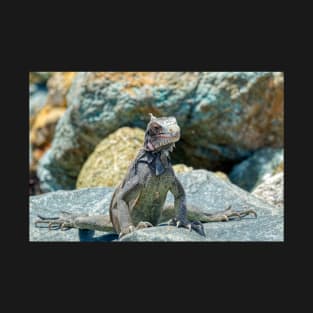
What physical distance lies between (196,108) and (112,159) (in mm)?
2403

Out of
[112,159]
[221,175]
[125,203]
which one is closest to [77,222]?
[125,203]

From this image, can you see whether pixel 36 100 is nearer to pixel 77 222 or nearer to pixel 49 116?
pixel 49 116

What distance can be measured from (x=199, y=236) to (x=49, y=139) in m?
12.2

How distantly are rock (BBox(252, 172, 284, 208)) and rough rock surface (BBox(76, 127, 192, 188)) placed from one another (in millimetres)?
1795

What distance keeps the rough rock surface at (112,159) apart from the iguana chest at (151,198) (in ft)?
17.4

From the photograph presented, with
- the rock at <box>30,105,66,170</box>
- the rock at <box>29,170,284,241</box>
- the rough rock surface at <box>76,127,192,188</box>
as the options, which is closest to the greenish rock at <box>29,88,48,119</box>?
the rock at <box>30,105,66,170</box>

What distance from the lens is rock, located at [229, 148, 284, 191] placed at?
58.9 feet

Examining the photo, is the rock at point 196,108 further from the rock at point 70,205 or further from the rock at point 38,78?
the rock at point 38,78

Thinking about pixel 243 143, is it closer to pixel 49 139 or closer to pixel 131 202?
pixel 49 139

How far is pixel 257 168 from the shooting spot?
18.3m

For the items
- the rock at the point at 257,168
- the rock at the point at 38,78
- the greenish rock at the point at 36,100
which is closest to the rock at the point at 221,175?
the rock at the point at 257,168

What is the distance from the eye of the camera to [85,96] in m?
18.7

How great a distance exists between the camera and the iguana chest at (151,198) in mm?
11031

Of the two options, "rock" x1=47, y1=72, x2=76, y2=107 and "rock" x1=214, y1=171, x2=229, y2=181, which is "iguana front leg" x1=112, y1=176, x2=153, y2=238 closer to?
"rock" x1=214, y1=171, x2=229, y2=181
